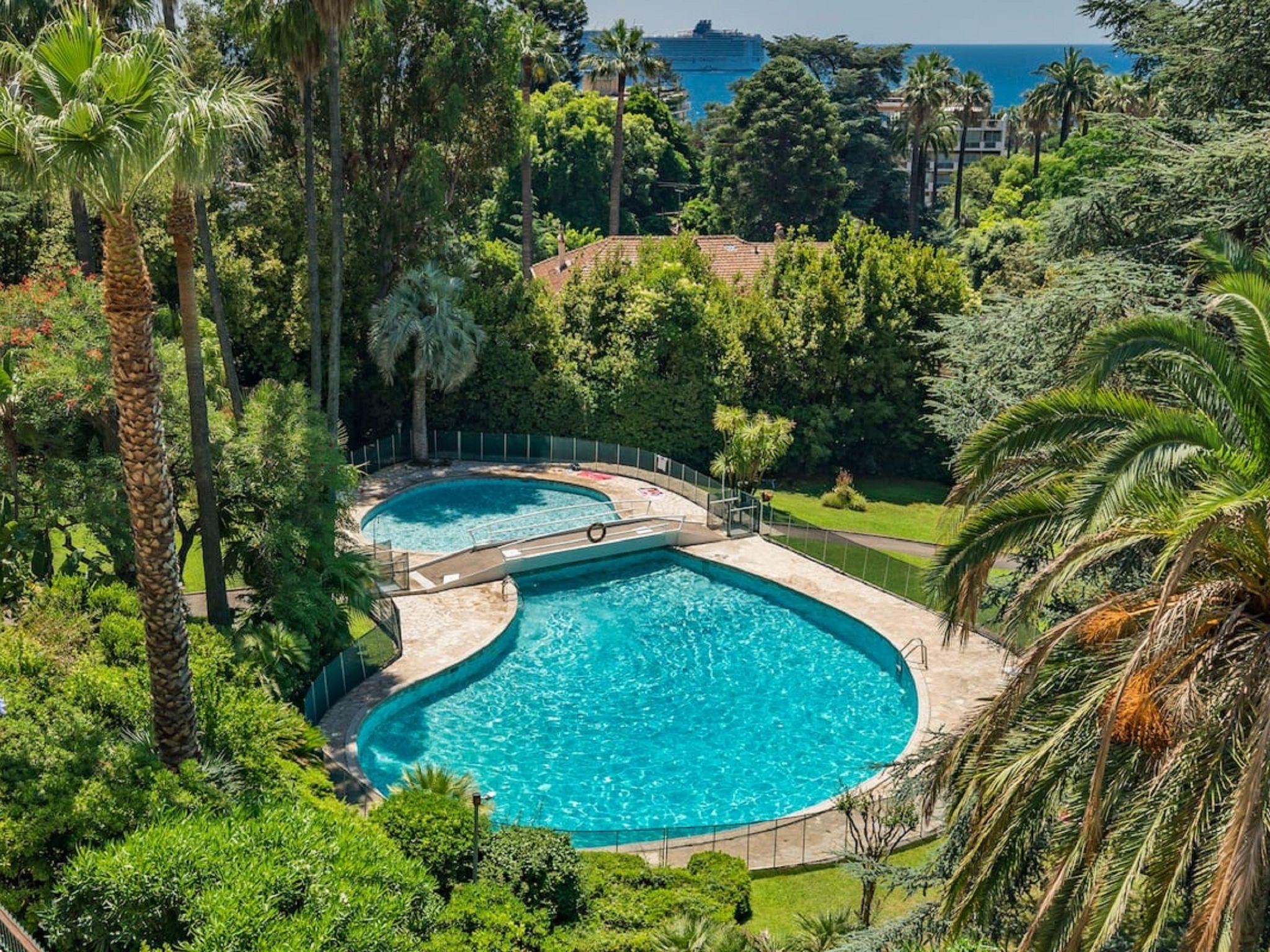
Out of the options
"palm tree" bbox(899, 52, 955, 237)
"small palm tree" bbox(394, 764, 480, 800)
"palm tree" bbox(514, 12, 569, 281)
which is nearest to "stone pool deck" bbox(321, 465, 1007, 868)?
"small palm tree" bbox(394, 764, 480, 800)

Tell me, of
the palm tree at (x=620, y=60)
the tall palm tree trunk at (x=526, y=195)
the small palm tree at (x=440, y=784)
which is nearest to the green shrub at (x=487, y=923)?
the small palm tree at (x=440, y=784)

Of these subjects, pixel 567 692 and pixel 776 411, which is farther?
pixel 776 411

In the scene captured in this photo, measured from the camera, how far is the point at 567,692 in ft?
79.9

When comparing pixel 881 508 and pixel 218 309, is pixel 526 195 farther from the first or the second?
pixel 218 309

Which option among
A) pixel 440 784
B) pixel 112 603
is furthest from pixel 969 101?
pixel 112 603

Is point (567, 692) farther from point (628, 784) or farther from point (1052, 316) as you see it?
point (1052, 316)

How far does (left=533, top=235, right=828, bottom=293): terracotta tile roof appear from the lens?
4841cm

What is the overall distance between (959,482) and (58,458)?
15935 mm

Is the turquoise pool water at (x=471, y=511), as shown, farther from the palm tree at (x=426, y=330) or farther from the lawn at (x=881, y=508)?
the lawn at (x=881, y=508)

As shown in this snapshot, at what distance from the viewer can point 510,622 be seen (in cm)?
2667

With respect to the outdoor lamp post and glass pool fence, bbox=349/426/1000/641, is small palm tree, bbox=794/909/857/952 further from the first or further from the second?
glass pool fence, bbox=349/426/1000/641

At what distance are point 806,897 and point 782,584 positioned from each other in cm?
A: 1229

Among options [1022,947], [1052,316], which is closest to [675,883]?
[1022,947]

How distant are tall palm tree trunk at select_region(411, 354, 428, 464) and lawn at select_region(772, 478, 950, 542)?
1171cm
